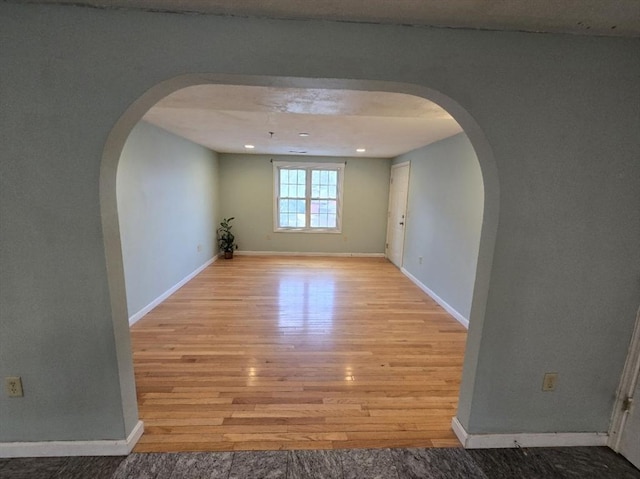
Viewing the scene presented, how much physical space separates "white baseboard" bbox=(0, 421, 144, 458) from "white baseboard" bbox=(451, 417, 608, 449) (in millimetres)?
1940

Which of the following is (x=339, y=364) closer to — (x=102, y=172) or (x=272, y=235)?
(x=102, y=172)

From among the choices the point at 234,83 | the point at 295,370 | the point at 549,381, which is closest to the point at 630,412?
the point at 549,381

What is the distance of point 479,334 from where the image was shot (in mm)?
1591

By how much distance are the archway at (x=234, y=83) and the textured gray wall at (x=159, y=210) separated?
1.62m

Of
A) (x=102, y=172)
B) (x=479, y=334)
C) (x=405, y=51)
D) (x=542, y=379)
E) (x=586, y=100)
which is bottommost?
(x=542, y=379)

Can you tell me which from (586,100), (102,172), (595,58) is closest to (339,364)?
(102,172)

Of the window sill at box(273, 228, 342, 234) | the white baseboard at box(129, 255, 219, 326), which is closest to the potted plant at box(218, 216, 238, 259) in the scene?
the white baseboard at box(129, 255, 219, 326)

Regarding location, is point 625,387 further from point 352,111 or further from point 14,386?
point 14,386

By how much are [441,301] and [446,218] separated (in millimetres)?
1108

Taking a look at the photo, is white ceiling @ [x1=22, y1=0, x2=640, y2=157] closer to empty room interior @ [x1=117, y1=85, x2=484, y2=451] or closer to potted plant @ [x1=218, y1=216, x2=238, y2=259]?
empty room interior @ [x1=117, y1=85, x2=484, y2=451]

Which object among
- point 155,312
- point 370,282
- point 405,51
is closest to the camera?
point 405,51

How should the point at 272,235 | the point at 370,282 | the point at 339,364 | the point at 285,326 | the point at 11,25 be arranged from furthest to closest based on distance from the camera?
the point at 272,235 → the point at 370,282 → the point at 285,326 → the point at 339,364 → the point at 11,25

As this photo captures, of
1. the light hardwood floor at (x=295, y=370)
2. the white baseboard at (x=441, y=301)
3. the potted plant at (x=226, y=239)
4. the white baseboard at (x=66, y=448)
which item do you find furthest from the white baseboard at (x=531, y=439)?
the potted plant at (x=226, y=239)

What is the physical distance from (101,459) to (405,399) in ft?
6.11
